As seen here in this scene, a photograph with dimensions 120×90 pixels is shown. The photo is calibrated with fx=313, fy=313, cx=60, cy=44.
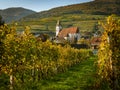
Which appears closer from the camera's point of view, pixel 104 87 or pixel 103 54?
pixel 103 54

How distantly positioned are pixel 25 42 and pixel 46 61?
14.1 meters

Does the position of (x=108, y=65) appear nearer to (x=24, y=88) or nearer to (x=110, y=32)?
(x=110, y=32)

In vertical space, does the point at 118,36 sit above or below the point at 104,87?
above

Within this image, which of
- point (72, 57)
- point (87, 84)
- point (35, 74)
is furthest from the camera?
point (72, 57)

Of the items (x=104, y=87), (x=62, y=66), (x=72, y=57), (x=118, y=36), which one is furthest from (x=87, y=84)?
(x=72, y=57)

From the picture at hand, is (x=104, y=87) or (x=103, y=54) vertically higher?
(x=103, y=54)

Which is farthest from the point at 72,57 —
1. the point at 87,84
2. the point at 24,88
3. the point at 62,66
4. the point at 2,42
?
the point at 2,42

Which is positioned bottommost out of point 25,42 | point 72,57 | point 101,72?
point 72,57

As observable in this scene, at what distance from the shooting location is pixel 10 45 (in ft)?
131

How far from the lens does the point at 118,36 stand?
41094mm

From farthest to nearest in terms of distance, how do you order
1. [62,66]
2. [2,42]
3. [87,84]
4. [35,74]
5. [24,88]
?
[62,66]
[35,74]
[87,84]
[24,88]
[2,42]

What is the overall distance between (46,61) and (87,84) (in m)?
13.1

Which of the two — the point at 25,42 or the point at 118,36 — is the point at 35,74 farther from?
the point at 118,36

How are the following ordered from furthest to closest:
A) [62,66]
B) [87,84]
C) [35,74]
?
[62,66], [35,74], [87,84]
